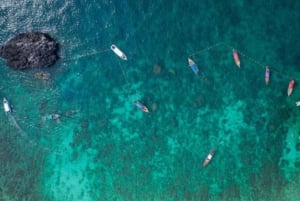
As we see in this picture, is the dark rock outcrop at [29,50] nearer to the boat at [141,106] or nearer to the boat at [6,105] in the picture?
the boat at [6,105]

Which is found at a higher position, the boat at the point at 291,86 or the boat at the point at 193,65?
the boat at the point at 291,86

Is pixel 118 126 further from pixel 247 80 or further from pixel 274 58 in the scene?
pixel 274 58

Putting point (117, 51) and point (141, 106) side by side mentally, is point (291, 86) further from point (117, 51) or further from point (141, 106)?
point (117, 51)

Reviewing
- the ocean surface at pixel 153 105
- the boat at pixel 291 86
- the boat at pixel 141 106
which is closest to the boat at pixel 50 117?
the ocean surface at pixel 153 105

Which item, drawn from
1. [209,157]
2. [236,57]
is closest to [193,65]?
[236,57]

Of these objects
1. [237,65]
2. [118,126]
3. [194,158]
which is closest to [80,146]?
[118,126]

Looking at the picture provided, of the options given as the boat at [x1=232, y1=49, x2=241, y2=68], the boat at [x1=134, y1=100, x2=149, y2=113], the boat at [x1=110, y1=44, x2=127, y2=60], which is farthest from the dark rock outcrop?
the boat at [x1=232, y1=49, x2=241, y2=68]

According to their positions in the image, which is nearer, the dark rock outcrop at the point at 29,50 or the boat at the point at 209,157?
the dark rock outcrop at the point at 29,50
